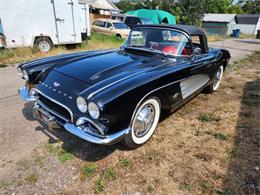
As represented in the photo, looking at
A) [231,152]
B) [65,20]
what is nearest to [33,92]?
[231,152]

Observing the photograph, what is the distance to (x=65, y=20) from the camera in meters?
8.92

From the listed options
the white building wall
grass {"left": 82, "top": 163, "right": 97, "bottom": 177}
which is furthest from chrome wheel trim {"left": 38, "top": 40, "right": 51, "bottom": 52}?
the white building wall

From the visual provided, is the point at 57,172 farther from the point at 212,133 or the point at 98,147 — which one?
the point at 212,133

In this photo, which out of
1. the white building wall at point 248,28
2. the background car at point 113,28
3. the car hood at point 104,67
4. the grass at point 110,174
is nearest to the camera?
the grass at point 110,174

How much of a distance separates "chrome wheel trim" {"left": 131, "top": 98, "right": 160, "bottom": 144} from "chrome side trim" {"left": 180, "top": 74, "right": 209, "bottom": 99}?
0.65m

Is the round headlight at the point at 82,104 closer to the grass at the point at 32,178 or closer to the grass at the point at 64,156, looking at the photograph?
the grass at the point at 64,156

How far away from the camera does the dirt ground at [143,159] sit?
2.18 meters

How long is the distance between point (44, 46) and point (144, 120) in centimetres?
756

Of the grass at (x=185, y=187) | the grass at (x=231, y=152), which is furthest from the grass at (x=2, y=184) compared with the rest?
the grass at (x=231, y=152)

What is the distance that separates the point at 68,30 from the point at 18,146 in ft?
24.7

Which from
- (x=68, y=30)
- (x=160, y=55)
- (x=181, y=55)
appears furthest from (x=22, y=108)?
(x=68, y=30)

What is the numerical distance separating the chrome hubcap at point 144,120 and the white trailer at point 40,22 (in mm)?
7450

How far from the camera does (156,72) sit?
2.69m

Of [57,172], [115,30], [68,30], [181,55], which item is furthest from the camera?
[115,30]
